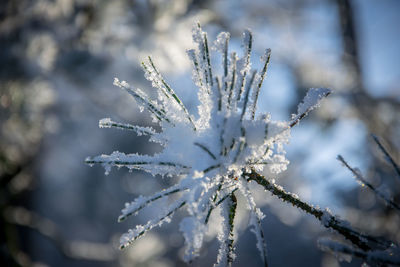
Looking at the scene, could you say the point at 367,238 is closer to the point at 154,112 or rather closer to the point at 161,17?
the point at 154,112

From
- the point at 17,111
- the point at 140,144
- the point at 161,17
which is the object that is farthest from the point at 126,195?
the point at 161,17

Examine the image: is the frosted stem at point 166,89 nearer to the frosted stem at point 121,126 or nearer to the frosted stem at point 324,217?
the frosted stem at point 121,126

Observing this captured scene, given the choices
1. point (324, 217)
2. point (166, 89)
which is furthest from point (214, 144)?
point (324, 217)

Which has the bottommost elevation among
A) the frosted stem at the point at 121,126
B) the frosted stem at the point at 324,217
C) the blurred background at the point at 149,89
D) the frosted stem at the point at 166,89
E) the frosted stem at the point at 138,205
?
the frosted stem at the point at 324,217

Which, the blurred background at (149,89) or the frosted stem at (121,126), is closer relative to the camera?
the frosted stem at (121,126)

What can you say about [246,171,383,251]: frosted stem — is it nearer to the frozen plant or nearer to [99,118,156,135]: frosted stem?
the frozen plant

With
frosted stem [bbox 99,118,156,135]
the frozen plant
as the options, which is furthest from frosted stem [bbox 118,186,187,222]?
frosted stem [bbox 99,118,156,135]

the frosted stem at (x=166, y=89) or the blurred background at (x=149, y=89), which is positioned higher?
the blurred background at (x=149, y=89)

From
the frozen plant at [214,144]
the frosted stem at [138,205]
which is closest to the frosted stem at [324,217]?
the frozen plant at [214,144]
